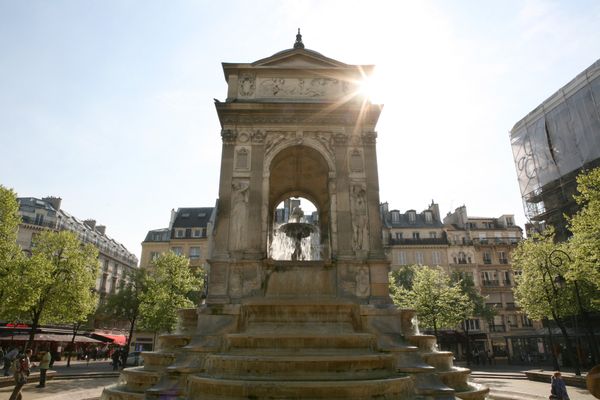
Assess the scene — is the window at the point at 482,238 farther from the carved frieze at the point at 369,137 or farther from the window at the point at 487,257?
the carved frieze at the point at 369,137

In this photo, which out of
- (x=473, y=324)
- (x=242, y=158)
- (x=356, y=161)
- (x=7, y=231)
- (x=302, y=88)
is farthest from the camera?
(x=473, y=324)

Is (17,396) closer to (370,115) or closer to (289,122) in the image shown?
→ (289,122)

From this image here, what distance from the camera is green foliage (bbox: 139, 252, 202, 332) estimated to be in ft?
112

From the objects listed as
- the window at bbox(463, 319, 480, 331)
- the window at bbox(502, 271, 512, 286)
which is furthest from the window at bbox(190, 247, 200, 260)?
the window at bbox(502, 271, 512, 286)

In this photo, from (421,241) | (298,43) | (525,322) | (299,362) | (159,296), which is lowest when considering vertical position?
(299,362)

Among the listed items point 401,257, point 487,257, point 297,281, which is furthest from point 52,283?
point 487,257

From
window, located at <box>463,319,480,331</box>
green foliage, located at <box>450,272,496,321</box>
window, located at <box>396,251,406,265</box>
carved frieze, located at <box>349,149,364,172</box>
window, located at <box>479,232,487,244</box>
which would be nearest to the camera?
carved frieze, located at <box>349,149,364,172</box>

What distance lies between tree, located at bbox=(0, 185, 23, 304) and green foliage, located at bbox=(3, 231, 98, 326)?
1.00 feet

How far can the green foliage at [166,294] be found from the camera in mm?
34156

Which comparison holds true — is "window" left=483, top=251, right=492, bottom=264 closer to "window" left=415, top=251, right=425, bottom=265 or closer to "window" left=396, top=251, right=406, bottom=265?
"window" left=415, top=251, right=425, bottom=265

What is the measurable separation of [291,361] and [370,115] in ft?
35.1

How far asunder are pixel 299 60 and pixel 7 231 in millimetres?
20594

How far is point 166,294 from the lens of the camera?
117 ft

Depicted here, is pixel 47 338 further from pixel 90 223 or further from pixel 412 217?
pixel 412 217
